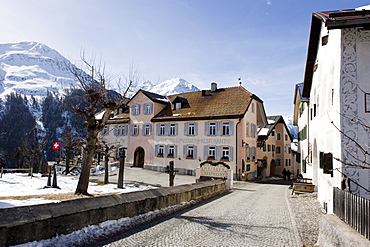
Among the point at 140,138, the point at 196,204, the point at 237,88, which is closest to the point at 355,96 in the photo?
the point at 196,204

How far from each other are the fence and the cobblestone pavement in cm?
124

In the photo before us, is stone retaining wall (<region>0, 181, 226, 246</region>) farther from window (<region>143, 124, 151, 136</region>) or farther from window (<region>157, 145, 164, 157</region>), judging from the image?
window (<region>143, 124, 151, 136</region>)

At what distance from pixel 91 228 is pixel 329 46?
9064mm

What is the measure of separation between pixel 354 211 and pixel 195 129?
21758 millimetres

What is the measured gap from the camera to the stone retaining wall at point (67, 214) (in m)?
4.36

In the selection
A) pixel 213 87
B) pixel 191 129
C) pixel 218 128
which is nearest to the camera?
pixel 218 128

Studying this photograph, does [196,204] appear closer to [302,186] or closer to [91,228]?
[91,228]

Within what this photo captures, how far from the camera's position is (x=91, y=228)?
5.69 metres

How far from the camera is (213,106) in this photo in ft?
88.7

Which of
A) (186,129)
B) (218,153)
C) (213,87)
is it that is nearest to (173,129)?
(186,129)

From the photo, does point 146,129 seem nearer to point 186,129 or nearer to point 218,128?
point 186,129

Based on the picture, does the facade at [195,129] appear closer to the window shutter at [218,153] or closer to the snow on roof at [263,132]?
the window shutter at [218,153]

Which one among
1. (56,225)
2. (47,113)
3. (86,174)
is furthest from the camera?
(47,113)

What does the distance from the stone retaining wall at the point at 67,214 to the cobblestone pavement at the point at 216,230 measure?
0.54 metres
